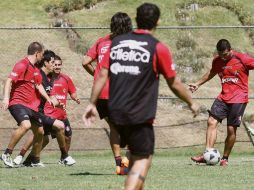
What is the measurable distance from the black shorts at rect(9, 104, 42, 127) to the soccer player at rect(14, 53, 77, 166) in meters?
0.18

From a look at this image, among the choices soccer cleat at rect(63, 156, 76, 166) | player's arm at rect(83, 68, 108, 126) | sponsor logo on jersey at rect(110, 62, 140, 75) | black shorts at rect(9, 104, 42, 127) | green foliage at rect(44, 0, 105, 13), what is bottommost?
soccer cleat at rect(63, 156, 76, 166)

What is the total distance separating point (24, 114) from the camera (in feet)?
42.7

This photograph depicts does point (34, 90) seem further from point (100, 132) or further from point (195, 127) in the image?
point (195, 127)

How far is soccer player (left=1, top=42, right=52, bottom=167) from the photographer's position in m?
13.0

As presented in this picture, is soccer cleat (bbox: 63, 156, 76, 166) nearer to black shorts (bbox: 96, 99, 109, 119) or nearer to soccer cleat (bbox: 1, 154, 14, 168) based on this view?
soccer cleat (bbox: 1, 154, 14, 168)

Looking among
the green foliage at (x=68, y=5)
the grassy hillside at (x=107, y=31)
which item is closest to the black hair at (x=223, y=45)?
the grassy hillside at (x=107, y=31)

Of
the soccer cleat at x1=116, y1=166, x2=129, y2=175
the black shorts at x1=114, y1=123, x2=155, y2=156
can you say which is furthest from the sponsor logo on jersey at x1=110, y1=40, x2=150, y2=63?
the soccer cleat at x1=116, y1=166, x2=129, y2=175

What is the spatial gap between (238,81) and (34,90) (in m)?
3.39

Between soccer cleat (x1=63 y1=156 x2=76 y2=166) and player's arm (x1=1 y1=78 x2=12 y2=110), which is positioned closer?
player's arm (x1=1 y1=78 x2=12 y2=110)

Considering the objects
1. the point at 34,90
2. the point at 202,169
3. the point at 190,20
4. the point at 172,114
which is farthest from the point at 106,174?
the point at 190,20

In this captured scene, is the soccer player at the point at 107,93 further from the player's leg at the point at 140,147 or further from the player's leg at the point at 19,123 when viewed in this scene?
the player's leg at the point at 140,147

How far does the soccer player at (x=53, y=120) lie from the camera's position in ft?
44.6

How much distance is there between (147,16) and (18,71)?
19.5 ft

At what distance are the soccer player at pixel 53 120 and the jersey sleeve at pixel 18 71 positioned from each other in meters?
0.89
